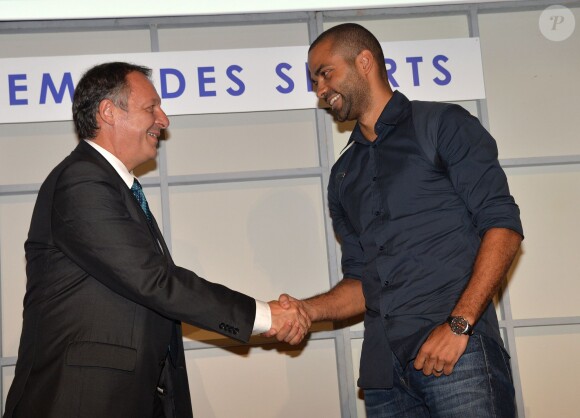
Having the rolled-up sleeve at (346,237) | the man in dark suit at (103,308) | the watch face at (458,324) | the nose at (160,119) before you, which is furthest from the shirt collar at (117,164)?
the watch face at (458,324)

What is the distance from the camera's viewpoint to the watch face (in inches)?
Answer: 90.0

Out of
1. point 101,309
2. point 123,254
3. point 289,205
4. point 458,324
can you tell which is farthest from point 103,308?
point 289,205

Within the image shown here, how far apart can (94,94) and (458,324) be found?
1.60m

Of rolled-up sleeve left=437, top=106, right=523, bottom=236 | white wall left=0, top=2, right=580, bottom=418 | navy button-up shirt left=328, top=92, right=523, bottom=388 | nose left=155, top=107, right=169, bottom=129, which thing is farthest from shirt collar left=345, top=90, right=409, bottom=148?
white wall left=0, top=2, right=580, bottom=418

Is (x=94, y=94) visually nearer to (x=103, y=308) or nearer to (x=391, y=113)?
(x=103, y=308)

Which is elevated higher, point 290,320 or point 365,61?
point 365,61

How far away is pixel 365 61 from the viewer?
9.72ft

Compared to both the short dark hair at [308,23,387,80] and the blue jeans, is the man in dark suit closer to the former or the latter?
the blue jeans

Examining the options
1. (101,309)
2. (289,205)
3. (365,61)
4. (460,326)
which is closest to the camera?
(460,326)

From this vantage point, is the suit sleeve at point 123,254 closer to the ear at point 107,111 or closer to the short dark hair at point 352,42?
the ear at point 107,111

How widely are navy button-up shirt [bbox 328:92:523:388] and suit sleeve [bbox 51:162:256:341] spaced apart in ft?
1.57

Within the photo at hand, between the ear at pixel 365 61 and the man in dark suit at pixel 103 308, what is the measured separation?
100cm

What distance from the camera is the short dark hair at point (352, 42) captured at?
298 centimetres

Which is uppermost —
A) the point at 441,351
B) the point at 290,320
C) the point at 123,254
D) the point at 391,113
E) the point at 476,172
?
the point at 391,113
